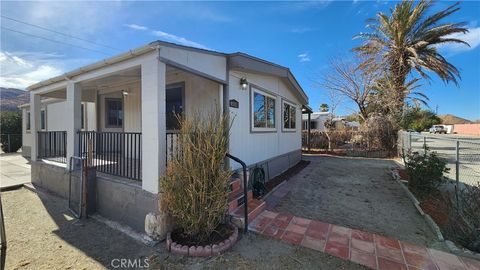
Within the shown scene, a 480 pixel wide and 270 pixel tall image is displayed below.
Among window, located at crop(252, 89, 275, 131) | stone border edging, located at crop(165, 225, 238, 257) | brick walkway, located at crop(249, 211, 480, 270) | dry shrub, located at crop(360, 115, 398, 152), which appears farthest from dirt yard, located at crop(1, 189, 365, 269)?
dry shrub, located at crop(360, 115, 398, 152)

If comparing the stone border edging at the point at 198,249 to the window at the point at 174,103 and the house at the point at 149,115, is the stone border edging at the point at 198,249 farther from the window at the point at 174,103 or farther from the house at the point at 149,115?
the window at the point at 174,103

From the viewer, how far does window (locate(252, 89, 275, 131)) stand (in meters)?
6.45

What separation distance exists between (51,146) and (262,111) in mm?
6504

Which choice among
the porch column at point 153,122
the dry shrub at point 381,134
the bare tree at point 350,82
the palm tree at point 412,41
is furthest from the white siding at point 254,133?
the bare tree at point 350,82

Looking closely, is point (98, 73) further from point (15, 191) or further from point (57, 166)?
point (15, 191)

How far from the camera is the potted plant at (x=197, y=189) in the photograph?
323 cm

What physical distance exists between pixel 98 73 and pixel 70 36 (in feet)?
51.7

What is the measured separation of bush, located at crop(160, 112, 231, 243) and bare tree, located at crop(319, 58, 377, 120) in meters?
Result: 15.8

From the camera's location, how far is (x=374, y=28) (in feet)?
47.0

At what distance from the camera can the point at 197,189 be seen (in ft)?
10.7

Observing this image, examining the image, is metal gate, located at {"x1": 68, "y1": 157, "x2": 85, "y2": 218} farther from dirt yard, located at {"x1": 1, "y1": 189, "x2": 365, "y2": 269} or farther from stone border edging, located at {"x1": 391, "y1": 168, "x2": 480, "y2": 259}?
stone border edging, located at {"x1": 391, "y1": 168, "x2": 480, "y2": 259}

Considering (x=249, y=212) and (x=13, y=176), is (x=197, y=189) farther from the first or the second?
(x=13, y=176)

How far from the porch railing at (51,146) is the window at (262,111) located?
5.41 meters

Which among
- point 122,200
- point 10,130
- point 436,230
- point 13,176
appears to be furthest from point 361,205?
point 10,130
